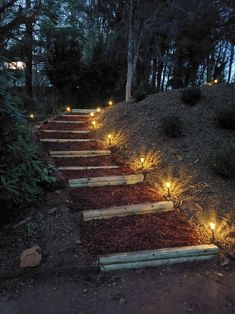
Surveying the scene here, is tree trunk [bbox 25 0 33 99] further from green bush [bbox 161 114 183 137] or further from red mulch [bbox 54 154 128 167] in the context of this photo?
green bush [bbox 161 114 183 137]

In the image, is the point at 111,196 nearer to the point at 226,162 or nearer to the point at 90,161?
the point at 90,161

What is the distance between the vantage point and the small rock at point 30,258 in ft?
10.7

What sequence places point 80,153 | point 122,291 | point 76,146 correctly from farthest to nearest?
1. point 76,146
2. point 80,153
3. point 122,291

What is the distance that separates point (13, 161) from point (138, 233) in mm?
1739

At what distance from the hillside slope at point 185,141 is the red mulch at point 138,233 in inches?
16.6

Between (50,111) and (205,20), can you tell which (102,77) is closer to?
(50,111)

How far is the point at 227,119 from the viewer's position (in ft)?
19.6

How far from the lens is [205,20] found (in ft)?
36.2

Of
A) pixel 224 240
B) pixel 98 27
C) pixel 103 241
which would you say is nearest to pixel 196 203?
pixel 224 240

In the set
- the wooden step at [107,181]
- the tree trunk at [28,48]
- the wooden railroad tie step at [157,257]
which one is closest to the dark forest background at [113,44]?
the tree trunk at [28,48]

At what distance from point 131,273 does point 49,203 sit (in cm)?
160

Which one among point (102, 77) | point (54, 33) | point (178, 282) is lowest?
point (178, 282)

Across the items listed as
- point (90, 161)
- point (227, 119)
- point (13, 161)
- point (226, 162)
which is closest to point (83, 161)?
point (90, 161)

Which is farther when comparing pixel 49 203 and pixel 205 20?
pixel 205 20
